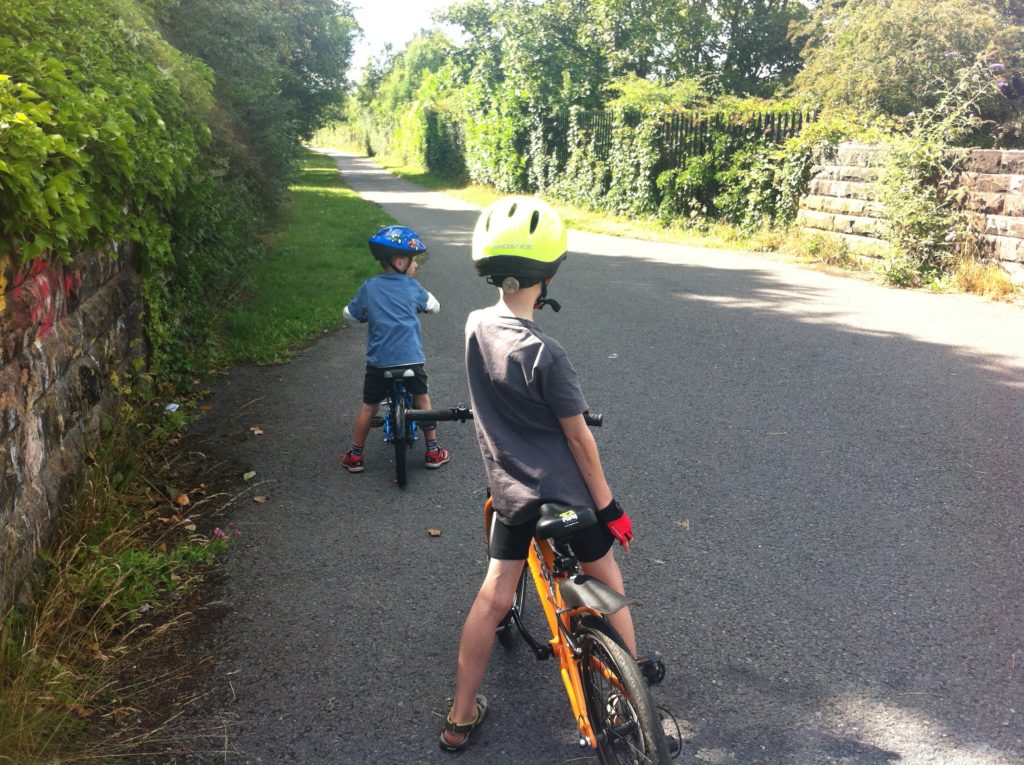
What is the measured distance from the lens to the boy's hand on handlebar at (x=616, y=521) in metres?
2.70

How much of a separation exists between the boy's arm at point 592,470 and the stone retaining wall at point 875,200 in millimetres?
9725

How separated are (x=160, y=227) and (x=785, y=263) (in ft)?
33.1

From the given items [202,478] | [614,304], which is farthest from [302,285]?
[202,478]

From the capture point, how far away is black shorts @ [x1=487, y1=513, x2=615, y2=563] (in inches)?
109

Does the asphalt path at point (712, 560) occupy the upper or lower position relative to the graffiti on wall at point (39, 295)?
lower

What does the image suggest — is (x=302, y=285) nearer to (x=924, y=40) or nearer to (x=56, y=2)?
(x=56, y=2)

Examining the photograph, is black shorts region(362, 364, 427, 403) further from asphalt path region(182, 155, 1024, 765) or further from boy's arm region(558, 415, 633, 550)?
boy's arm region(558, 415, 633, 550)

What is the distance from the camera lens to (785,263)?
1360 cm

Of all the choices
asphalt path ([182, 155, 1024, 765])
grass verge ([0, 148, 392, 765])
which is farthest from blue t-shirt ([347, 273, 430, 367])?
grass verge ([0, 148, 392, 765])

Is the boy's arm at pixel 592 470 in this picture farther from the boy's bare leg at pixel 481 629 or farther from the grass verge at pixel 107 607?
the grass verge at pixel 107 607

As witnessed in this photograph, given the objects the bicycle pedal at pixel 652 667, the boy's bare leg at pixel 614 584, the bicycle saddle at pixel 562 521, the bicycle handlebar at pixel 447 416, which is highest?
the bicycle handlebar at pixel 447 416

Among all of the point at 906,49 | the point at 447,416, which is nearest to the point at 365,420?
the point at 447,416

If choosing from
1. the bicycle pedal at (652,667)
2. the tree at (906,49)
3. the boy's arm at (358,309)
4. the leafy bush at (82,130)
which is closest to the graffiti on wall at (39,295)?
the leafy bush at (82,130)

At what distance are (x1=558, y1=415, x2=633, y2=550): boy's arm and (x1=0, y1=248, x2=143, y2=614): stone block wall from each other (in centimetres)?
208
